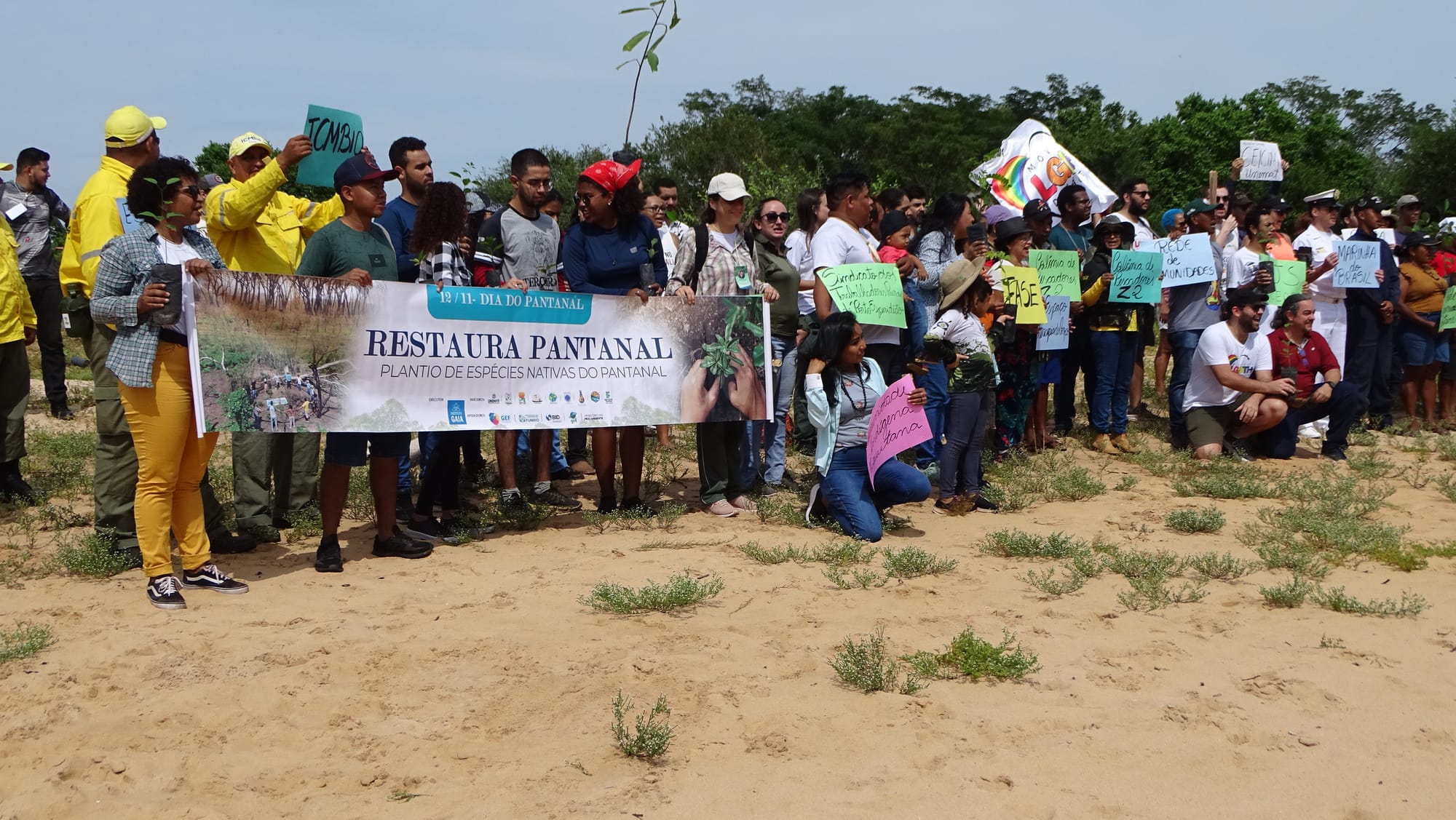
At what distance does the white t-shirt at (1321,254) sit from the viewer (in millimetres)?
10898

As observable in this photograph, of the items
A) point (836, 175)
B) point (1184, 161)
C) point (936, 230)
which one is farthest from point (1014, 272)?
point (1184, 161)

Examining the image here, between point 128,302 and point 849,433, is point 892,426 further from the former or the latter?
point 128,302

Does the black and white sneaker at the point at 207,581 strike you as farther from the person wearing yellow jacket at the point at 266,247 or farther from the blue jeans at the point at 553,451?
the blue jeans at the point at 553,451

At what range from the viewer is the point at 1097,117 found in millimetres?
49188

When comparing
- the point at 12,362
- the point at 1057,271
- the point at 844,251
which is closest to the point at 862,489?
the point at 844,251

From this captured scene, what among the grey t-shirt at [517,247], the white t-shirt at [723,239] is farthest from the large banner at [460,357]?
the grey t-shirt at [517,247]

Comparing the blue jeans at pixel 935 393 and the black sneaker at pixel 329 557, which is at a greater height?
the blue jeans at pixel 935 393

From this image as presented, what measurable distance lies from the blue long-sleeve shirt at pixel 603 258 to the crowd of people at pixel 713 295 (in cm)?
2

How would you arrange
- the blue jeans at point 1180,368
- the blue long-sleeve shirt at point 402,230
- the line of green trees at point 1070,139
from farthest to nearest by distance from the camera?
the line of green trees at point 1070,139, the blue jeans at point 1180,368, the blue long-sleeve shirt at point 402,230

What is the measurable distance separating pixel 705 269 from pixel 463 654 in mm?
3309

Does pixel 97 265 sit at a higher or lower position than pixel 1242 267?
lower

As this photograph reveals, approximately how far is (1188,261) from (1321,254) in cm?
198

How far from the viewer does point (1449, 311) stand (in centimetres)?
1098

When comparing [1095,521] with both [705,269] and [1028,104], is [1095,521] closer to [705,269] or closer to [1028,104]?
[705,269]
